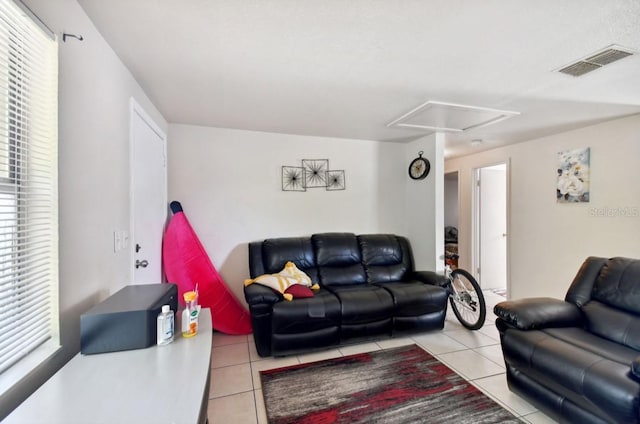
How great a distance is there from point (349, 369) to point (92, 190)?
221 centimetres

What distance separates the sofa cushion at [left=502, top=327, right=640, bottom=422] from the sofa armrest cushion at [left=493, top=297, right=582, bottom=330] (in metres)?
0.05

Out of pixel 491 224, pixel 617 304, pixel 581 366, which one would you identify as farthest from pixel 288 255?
pixel 491 224

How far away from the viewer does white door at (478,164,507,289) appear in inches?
179

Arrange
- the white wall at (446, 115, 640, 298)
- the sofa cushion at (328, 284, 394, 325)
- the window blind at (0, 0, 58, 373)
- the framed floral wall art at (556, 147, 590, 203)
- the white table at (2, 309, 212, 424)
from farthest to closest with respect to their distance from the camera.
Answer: the framed floral wall art at (556, 147, 590, 203)
the white wall at (446, 115, 640, 298)
the sofa cushion at (328, 284, 394, 325)
the window blind at (0, 0, 58, 373)
the white table at (2, 309, 212, 424)

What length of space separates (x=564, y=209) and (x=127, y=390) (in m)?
4.47

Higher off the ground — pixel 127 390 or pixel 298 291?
pixel 127 390

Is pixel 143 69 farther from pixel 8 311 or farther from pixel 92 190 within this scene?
pixel 8 311

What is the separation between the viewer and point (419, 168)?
3707 mm

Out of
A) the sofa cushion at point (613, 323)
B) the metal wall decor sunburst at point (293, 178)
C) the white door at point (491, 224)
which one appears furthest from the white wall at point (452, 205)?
the sofa cushion at point (613, 323)

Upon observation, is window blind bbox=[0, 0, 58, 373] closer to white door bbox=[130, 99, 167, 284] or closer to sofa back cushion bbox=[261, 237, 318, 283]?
white door bbox=[130, 99, 167, 284]

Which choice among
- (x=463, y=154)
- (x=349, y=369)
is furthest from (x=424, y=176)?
(x=349, y=369)

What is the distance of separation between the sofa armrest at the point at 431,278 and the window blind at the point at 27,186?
3.02 metres

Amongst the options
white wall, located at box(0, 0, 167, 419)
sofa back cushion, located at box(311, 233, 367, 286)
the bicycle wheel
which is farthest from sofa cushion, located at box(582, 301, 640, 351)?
white wall, located at box(0, 0, 167, 419)

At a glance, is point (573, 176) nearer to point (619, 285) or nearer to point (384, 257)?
point (619, 285)
